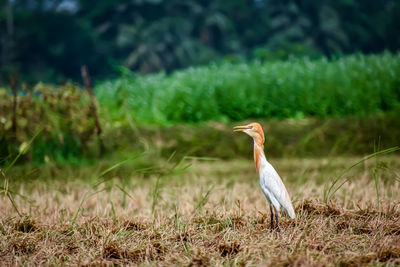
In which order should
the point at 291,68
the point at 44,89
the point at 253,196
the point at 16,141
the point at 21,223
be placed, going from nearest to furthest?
the point at 21,223
the point at 253,196
the point at 16,141
the point at 44,89
the point at 291,68

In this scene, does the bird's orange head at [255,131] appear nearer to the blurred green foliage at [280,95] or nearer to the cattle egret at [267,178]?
the cattle egret at [267,178]

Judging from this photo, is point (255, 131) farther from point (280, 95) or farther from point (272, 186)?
point (280, 95)

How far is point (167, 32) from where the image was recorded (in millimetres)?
10258

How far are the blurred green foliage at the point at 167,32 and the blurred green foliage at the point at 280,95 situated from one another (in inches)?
186

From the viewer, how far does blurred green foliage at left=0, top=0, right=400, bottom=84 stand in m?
9.29

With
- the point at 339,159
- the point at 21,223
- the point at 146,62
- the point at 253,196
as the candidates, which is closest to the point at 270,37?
the point at 146,62

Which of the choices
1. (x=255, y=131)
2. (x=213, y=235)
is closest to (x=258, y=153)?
(x=255, y=131)

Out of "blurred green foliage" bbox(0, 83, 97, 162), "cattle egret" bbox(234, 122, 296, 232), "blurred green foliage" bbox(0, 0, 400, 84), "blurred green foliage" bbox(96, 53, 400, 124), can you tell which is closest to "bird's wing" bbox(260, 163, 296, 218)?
"cattle egret" bbox(234, 122, 296, 232)

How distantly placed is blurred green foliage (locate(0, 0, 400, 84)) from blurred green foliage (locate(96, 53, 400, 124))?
4.73m

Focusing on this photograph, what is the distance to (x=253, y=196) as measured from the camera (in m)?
1.91

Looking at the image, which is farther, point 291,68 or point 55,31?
point 55,31

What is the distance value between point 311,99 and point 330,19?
6396mm

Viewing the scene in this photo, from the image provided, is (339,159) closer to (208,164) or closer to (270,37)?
(208,164)

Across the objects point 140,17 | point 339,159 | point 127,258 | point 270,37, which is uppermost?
point 140,17
